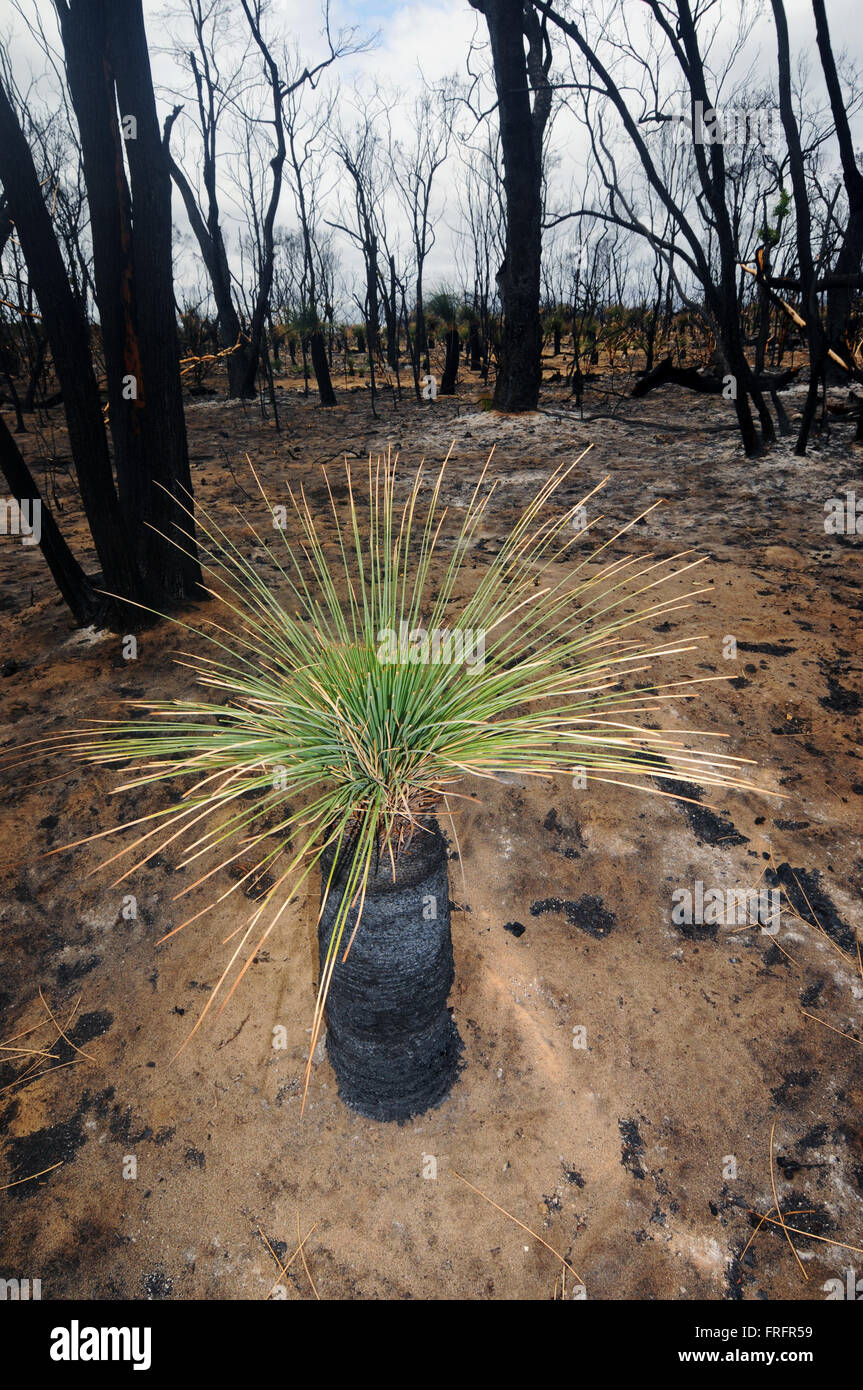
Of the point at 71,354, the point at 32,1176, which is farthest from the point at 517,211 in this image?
the point at 32,1176

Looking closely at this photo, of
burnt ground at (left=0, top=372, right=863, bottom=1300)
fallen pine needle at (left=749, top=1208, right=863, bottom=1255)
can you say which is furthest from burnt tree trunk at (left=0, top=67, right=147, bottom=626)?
fallen pine needle at (left=749, top=1208, right=863, bottom=1255)

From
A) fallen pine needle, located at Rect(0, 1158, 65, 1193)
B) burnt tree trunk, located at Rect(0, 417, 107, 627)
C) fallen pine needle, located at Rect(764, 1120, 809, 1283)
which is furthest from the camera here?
burnt tree trunk, located at Rect(0, 417, 107, 627)

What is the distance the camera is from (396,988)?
1.37 metres

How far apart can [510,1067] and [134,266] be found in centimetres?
334

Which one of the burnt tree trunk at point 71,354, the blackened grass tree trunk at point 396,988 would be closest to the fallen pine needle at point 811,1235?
the blackened grass tree trunk at point 396,988

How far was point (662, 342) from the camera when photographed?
39.4 feet

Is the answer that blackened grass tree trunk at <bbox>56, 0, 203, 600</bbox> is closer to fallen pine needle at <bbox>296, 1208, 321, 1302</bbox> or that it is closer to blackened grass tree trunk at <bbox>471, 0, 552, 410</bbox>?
fallen pine needle at <bbox>296, 1208, 321, 1302</bbox>

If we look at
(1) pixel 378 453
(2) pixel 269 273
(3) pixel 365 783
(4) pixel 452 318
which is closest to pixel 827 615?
(3) pixel 365 783

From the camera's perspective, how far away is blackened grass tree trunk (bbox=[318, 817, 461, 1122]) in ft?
4.21

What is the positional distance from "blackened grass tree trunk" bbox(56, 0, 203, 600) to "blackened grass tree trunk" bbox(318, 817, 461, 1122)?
1.73 metres

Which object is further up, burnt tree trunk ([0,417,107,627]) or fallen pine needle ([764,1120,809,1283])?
burnt tree trunk ([0,417,107,627])

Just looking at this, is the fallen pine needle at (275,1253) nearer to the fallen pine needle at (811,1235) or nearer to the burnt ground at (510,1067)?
the burnt ground at (510,1067)

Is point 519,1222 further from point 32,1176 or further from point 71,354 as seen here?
point 71,354

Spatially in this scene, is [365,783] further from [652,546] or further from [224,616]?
[652,546]
